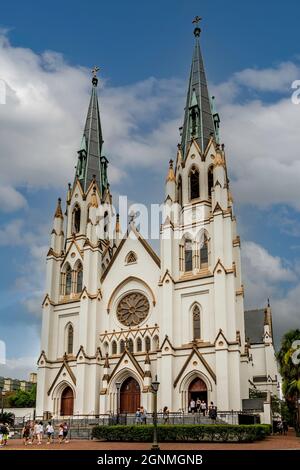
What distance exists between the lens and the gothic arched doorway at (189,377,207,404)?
4003 cm

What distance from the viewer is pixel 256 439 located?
101 ft

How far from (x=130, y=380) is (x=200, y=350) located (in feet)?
23.7

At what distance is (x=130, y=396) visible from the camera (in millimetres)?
43469

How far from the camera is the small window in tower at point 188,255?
44.3 metres

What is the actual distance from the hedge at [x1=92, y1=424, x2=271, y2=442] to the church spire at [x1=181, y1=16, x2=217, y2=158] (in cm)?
2673

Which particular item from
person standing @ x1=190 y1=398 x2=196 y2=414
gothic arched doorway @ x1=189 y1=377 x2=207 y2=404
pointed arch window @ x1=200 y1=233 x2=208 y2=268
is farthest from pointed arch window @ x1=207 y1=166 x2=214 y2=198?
person standing @ x1=190 y1=398 x2=196 y2=414

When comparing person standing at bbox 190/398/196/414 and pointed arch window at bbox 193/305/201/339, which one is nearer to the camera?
person standing at bbox 190/398/196/414

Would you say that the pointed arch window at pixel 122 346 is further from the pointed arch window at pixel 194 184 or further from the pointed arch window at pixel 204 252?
the pointed arch window at pixel 194 184

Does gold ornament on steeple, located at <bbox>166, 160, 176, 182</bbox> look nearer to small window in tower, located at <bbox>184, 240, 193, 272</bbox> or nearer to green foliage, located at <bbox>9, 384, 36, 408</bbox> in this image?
small window in tower, located at <bbox>184, 240, 193, 272</bbox>

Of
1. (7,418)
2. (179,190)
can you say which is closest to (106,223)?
(179,190)

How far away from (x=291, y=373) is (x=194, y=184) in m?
19.1

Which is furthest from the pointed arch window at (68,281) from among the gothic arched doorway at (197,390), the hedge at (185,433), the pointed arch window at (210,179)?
the hedge at (185,433)

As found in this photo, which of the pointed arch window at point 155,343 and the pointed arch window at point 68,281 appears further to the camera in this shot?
the pointed arch window at point 68,281

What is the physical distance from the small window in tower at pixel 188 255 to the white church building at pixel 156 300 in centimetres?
10
